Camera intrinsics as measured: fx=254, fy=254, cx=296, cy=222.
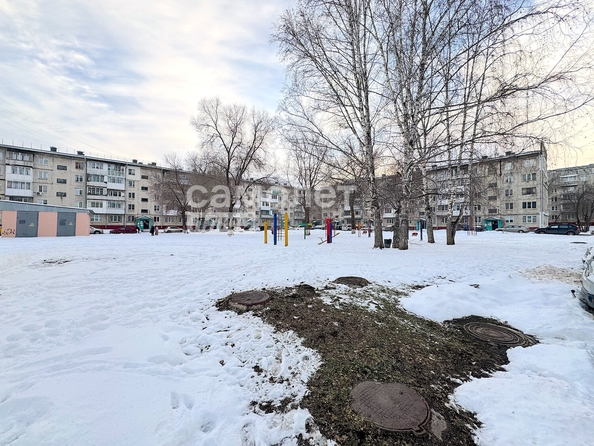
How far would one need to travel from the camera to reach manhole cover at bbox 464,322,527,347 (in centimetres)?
364

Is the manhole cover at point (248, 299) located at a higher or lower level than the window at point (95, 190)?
lower

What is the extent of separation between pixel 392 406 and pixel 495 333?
275 cm

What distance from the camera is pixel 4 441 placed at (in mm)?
1832

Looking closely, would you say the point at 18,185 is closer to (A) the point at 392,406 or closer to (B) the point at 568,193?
(A) the point at 392,406

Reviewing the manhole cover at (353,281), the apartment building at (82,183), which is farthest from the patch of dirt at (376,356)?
the apartment building at (82,183)

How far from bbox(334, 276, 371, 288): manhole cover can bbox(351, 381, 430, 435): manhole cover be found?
358cm

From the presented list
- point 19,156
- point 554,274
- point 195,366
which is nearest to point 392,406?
point 195,366

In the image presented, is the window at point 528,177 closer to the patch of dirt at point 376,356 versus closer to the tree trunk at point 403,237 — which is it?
the tree trunk at point 403,237

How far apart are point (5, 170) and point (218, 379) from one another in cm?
6910

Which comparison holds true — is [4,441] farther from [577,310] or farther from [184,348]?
[577,310]

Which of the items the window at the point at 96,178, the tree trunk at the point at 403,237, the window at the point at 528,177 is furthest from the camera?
the window at the point at 96,178

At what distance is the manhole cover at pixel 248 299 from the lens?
4625 millimetres

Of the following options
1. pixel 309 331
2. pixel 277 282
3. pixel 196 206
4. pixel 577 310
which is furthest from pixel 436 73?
pixel 196 206

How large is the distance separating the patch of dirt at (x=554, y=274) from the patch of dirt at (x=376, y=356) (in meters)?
3.99
